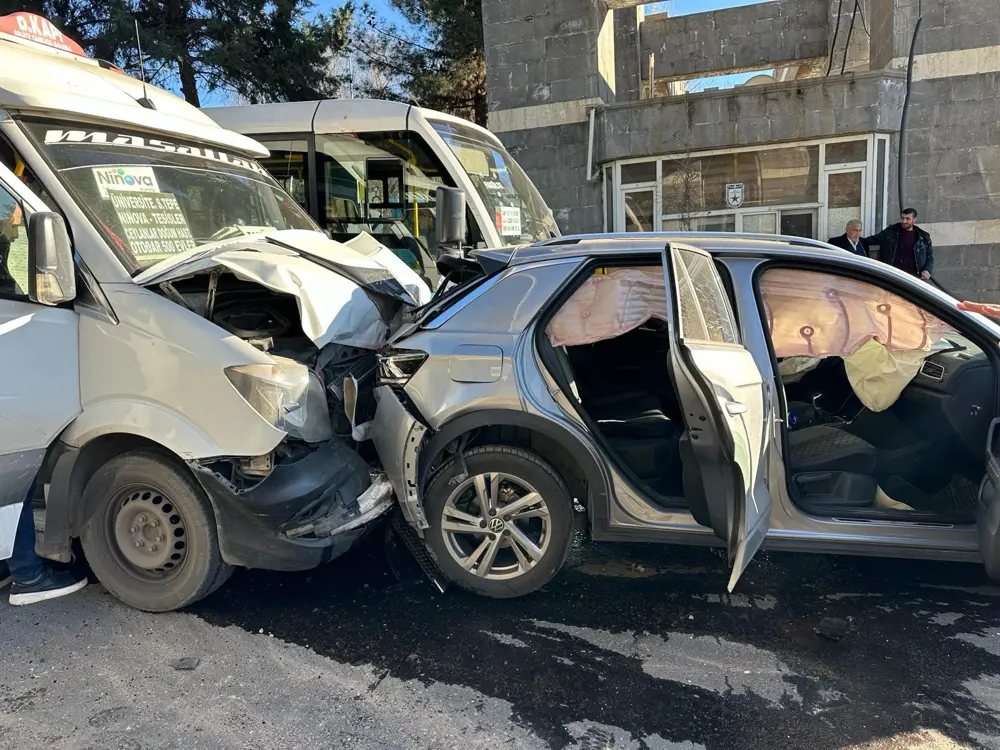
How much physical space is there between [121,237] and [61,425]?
0.96m

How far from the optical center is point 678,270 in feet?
9.74

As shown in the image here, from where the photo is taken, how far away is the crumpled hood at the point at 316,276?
3.34 meters

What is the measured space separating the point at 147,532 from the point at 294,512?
827mm

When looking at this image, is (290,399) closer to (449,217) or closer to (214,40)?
(449,217)

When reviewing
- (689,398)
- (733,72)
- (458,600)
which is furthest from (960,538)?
(733,72)

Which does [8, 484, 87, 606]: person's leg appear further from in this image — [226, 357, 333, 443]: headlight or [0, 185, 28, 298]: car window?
[226, 357, 333, 443]: headlight

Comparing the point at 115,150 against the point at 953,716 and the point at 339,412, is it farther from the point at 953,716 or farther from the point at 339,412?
the point at 953,716

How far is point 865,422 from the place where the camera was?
3953 mm

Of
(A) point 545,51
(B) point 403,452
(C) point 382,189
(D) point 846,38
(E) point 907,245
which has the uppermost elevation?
(D) point 846,38

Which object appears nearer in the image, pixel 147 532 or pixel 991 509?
pixel 991 509

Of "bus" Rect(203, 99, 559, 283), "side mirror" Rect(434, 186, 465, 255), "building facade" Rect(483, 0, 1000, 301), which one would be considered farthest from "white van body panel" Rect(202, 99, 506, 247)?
"building facade" Rect(483, 0, 1000, 301)

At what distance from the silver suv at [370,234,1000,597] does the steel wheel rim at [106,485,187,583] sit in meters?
1.07

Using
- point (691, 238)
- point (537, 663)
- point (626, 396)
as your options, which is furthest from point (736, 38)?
point (537, 663)

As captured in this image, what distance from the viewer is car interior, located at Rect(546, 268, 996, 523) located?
10.7ft
